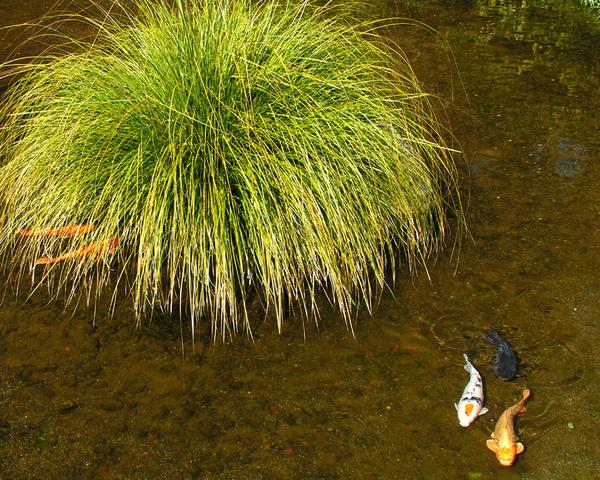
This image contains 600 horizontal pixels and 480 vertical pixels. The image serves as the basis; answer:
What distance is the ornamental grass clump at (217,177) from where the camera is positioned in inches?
142

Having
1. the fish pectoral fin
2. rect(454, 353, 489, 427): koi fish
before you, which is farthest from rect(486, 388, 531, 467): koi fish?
rect(454, 353, 489, 427): koi fish

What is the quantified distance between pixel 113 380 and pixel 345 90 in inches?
69.0

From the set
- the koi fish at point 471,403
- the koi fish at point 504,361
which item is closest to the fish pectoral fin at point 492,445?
the koi fish at point 471,403

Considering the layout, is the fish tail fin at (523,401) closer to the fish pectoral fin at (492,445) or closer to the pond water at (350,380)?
the pond water at (350,380)

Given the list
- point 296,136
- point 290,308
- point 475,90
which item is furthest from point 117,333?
point 475,90

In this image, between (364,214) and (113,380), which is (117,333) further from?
(364,214)

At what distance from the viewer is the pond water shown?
306 cm

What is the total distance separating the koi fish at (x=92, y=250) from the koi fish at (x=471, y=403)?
168cm

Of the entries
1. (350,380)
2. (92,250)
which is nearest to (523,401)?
(350,380)

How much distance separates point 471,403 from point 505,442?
232mm

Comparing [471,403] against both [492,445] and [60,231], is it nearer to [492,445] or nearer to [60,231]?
→ [492,445]

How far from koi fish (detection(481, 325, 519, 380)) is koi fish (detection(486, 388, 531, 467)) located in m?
0.28

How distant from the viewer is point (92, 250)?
381 centimetres

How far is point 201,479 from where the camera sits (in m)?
2.97
